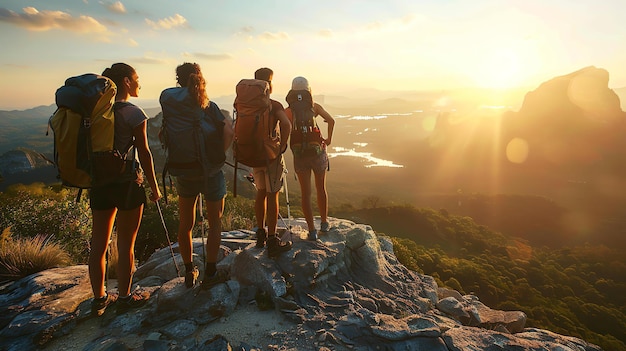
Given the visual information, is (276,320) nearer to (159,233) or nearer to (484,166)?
(159,233)

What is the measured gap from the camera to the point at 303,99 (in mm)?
5648

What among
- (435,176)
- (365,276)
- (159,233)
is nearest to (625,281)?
(365,276)

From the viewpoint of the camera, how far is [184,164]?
13.6 ft

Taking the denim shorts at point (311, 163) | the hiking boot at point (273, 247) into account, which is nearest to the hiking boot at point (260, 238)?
the hiking boot at point (273, 247)

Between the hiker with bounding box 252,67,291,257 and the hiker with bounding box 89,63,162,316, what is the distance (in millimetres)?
1742

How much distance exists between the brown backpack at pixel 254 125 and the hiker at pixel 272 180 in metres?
0.12

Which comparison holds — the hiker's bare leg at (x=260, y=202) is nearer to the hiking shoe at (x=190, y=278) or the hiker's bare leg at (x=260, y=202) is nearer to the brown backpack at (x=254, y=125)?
the brown backpack at (x=254, y=125)

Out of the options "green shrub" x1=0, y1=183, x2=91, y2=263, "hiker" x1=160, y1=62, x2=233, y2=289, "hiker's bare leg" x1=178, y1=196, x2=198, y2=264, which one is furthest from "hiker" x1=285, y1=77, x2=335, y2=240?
"green shrub" x1=0, y1=183, x2=91, y2=263

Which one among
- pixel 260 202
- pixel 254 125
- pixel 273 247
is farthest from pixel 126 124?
pixel 273 247

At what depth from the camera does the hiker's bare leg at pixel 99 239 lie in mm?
3805

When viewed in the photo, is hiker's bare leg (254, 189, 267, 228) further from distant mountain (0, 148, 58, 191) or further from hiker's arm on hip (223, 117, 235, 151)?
distant mountain (0, 148, 58, 191)

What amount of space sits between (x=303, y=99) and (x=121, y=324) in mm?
4555

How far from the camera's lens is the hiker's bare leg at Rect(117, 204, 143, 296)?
3893mm

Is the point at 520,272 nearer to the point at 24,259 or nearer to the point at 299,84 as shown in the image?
the point at 299,84
